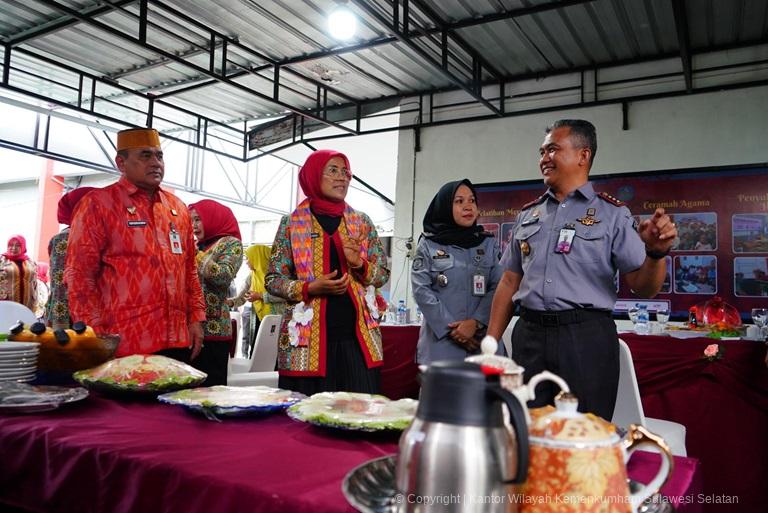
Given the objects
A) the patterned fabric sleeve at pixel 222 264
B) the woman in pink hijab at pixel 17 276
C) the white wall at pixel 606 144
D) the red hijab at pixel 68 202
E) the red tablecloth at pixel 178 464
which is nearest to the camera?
the red tablecloth at pixel 178 464

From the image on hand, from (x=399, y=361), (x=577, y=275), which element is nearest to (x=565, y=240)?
(x=577, y=275)

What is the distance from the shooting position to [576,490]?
0.51 metres

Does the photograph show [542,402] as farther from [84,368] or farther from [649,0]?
[649,0]

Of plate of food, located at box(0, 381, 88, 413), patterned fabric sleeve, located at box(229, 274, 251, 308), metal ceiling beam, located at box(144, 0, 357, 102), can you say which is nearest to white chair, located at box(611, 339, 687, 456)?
plate of food, located at box(0, 381, 88, 413)

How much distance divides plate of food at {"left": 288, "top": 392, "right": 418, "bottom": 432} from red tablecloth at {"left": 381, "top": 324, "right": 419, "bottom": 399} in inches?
109

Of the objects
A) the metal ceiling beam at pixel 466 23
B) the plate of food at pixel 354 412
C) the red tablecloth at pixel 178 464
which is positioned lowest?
the red tablecloth at pixel 178 464

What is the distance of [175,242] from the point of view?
208cm

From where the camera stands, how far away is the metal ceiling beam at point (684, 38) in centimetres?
397

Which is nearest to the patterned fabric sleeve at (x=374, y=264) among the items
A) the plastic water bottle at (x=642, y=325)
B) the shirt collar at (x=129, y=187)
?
the shirt collar at (x=129, y=187)

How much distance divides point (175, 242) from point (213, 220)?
1047mm

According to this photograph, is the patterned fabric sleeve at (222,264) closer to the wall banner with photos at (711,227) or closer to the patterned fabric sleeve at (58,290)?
the patterned fabric sleeve at (58,290)

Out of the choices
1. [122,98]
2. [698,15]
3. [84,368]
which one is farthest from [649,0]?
[122,98]

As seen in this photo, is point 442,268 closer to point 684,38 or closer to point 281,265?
point 281,265

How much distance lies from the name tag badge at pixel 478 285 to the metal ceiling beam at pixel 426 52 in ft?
7.50
